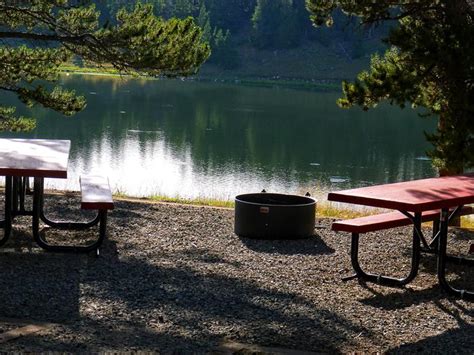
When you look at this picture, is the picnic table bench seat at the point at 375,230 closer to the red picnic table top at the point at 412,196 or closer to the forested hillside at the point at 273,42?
the red picnic table top at the point at 412,196

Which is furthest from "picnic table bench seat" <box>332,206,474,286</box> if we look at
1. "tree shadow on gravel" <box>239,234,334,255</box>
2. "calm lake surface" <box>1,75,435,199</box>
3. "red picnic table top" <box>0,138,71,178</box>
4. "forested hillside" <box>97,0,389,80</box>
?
Result: "forested hillside" <box>97,0,389,80</box>

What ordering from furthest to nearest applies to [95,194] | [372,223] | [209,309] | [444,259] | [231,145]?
[231,145], [95,194], [372,223], [444,259], [209,309]

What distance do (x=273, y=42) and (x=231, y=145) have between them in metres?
76.6

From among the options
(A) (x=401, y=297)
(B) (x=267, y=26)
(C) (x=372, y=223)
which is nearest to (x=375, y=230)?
(C) (x=372, y=223)

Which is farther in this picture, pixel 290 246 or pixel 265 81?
pixel 265 81

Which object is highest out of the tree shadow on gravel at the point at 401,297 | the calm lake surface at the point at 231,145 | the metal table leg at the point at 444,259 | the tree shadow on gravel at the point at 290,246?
the metal table leg at the point at 444,259

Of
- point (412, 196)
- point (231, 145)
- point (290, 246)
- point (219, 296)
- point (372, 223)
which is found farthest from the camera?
point (231, 145)

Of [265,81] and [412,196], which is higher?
[265,81]

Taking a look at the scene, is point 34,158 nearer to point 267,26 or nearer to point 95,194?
point 95,194

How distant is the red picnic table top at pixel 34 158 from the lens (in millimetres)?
6570

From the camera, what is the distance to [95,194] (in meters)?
7.66

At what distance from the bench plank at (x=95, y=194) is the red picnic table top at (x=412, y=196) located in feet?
6.27

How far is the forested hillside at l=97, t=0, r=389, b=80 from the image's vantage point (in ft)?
308

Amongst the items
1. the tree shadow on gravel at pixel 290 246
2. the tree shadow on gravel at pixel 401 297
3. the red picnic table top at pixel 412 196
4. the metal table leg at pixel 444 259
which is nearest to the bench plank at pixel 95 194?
the tree shadow on gravel at pixel 290 246
